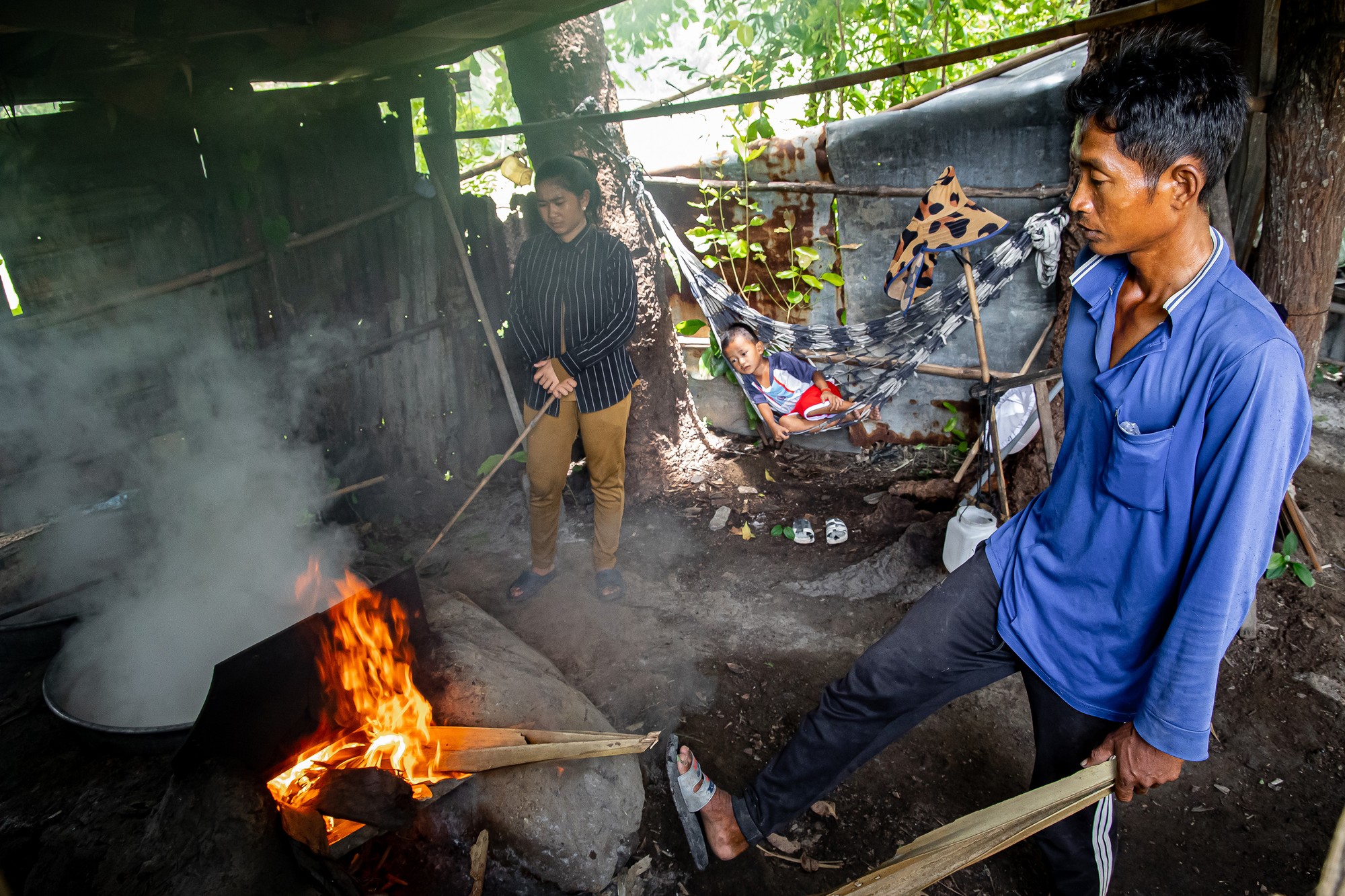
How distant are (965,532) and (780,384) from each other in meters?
1.71

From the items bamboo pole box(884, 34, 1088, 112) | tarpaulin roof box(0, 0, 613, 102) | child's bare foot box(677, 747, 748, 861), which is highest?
tarpaulin roof box(0, 0, 613, 102)

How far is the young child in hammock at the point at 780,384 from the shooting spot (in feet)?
15.5

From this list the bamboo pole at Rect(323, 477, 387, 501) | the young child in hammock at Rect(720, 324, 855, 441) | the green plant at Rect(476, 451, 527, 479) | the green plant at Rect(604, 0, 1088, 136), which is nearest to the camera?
the bamboo pole at Rect(323, 477, 387, 501)

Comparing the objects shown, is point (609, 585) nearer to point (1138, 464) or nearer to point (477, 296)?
point (477, 296)

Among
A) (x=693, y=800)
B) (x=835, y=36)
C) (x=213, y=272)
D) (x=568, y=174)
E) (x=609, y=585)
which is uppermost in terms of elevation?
(x=835, y=36)

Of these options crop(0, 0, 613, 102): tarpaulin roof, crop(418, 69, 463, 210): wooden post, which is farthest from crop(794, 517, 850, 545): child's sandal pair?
crop(418, 69, 463, 210): wooden post

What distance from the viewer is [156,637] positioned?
9.12 feet

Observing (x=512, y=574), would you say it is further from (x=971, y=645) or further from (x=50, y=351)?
(x=971, y=645)

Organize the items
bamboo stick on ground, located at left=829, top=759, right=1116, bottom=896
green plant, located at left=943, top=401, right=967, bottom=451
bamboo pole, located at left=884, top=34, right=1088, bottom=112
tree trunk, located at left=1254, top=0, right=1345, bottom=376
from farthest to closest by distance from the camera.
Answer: green plant, located at left=943, top=401, right=967, bottom=451, bamboo pole, located at left=884, top=34, right=1088, bottom=112, tree trunk, located at left=1254, top=0, right=1345, bottom=376, bamboo stick on ground, located at left=829, top=759, right=1116, bottom=896

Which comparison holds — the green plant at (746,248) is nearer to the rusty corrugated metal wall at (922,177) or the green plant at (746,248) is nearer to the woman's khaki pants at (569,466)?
the rusty corrugated metal wall at (922,177)

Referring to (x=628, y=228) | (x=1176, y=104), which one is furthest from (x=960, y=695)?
(x=628, y=228)

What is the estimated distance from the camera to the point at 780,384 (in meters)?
4.81

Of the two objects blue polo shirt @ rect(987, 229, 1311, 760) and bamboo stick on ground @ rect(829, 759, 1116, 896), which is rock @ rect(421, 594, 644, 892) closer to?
bamboo stick on ground @ rect(829, 759, 1116, 896)

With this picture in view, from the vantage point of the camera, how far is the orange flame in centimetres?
217
